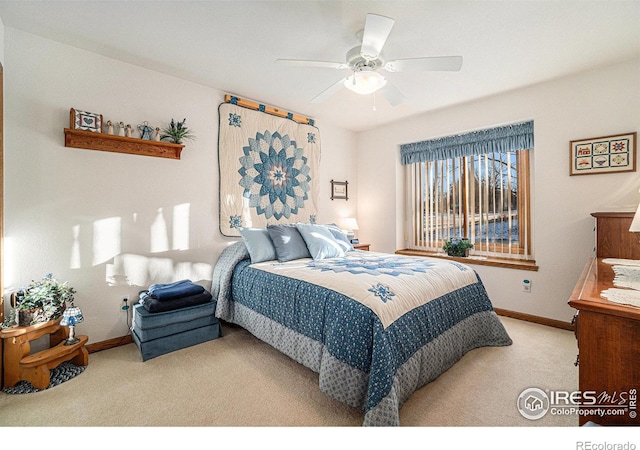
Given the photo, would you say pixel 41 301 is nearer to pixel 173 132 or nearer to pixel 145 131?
pixel 145 131

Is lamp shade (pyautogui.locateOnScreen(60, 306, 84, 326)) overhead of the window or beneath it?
beneath

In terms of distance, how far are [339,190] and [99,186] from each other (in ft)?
10.6

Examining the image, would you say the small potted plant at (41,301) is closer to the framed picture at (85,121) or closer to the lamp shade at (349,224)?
the framed picture at (85,121)

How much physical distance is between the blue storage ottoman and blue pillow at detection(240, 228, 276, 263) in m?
0.62

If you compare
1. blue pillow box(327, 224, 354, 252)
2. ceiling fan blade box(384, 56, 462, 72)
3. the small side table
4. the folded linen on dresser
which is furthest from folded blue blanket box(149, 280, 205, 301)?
ceiling fan blade box(384, 56, 462, 72)

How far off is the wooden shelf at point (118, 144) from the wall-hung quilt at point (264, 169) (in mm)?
575

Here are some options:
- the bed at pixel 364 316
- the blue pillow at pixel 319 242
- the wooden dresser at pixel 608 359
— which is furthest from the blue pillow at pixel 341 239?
the wooden dresser at pixel 608 359

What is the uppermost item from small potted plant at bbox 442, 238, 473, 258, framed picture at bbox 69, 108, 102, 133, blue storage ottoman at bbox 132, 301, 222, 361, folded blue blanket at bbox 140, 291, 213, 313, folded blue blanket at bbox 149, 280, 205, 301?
framed picture at bbox 69, 108, 102, 133

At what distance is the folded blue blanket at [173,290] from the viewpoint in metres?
2.51

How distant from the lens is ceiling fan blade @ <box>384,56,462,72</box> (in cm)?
198

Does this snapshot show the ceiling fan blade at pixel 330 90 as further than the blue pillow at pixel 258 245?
No
